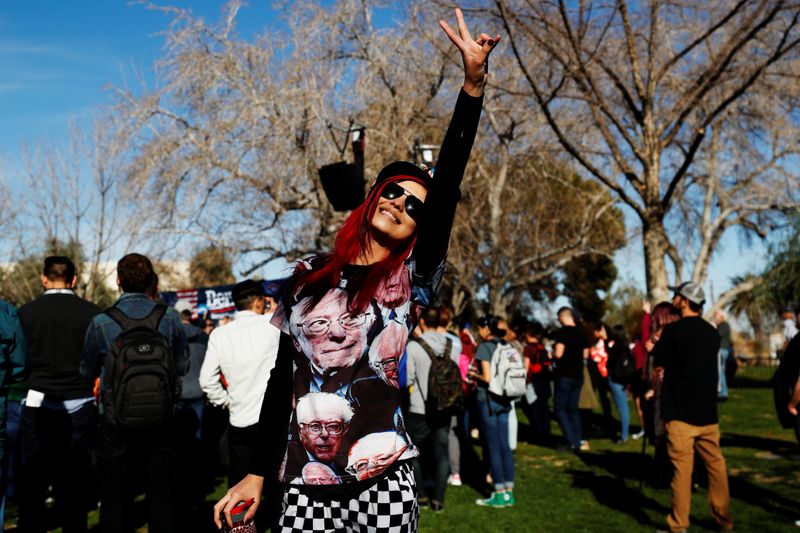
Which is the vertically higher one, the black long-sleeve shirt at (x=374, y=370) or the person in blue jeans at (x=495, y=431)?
the black long-sleeve shirt at (x=374, y=370)

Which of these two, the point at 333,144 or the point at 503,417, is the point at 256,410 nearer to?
the point at 503,417

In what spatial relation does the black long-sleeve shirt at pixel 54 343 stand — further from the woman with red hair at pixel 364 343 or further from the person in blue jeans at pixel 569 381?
the person in blue jeans at pixel 569 381

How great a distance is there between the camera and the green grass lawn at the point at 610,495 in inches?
294

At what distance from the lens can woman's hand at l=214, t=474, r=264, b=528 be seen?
2.45 meters

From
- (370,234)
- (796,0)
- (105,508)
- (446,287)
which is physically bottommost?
(105,508)

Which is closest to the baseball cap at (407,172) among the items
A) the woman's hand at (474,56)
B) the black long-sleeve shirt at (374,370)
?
the black long-sleeve shirt at (374,370)

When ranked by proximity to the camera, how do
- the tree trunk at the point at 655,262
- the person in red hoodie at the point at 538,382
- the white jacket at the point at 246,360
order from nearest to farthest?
the white jacket at the point at 246,360, the tree trunk at the point at 655,262, the person in red hoodie at the point at 538,382

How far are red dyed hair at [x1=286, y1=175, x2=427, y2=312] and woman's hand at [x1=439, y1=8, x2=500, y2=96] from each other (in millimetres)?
390

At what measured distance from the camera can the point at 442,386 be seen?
7730 millimetres

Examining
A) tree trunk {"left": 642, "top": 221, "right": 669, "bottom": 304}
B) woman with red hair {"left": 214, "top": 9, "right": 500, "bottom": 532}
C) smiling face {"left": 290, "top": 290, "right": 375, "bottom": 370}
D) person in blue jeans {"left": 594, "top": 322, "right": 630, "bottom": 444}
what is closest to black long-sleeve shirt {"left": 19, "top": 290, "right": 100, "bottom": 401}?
woman with red hair {"left": 214, "top": 9, "right": 500, "bottom": 532}

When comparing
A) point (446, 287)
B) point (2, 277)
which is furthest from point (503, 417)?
point (2, 277)

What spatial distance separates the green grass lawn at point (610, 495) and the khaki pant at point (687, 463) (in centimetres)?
51

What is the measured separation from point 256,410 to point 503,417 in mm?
3357

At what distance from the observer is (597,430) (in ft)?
48.4
